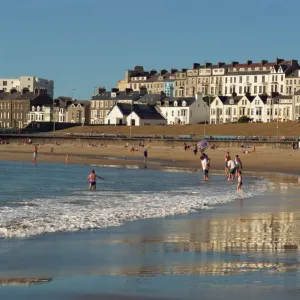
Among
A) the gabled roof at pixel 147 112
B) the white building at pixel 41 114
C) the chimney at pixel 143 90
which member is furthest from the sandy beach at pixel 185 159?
the white building at pixel 41 114

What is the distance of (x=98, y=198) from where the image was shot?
26.0m

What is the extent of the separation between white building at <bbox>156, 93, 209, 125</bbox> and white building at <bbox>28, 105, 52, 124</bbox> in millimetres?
24638

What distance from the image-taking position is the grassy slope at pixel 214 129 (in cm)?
10194

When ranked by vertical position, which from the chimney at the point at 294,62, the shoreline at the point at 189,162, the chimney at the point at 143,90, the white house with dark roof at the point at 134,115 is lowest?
the shoreline at the point at 189,162

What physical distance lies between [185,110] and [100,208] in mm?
105551

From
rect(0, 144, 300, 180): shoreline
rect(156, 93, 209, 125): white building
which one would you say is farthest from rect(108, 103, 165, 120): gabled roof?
rect(0, 144, 300, 180): shoreline

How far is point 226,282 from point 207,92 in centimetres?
13719

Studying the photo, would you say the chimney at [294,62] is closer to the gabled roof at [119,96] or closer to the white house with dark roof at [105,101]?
the white house with dark roof at [105,101]

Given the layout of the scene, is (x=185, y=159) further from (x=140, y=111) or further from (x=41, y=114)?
(x=41, y=114)

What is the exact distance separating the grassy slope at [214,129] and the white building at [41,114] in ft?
78.7

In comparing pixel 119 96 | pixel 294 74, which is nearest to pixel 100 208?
pixel 294 74

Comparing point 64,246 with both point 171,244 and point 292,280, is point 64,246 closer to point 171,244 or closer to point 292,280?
point 171,244

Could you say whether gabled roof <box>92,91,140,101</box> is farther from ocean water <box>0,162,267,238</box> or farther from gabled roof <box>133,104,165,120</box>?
ocean water <box>0,162,267,238</box>

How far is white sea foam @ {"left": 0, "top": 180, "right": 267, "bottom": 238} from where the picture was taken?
17.4 meters
